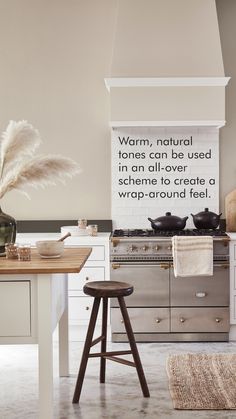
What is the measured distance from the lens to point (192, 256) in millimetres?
5383

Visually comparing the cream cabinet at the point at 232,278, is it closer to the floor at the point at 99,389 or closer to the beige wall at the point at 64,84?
the floor at the point at 99,389

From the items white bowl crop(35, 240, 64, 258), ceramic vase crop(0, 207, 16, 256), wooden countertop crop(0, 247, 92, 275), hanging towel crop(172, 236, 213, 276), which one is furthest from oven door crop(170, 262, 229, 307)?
ceramic vase crop(0, 207, 16, 256)

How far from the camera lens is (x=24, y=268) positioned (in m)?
3.28

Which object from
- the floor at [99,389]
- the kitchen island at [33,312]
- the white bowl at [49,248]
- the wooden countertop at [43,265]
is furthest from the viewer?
the floor at [99,389]

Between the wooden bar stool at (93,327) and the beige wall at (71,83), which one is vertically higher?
the beige wall at (71,83)

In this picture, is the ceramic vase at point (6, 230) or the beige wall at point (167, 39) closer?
the ceramic vase at point (6, 230)

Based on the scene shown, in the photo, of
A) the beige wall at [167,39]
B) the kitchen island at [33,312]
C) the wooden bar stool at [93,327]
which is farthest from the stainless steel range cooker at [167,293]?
the kitchen island at [33,312]

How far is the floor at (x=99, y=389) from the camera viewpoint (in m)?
3.86

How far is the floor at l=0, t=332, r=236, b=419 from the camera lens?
386 centimetres

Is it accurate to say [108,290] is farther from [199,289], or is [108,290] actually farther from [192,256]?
[199,289]

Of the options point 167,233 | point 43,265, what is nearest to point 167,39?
point 167,233

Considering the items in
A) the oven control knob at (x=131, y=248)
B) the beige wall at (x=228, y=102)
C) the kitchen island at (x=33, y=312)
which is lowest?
the kitchen island at (x=33, y=312)

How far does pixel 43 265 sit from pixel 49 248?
291mm

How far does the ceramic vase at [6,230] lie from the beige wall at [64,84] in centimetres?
269
